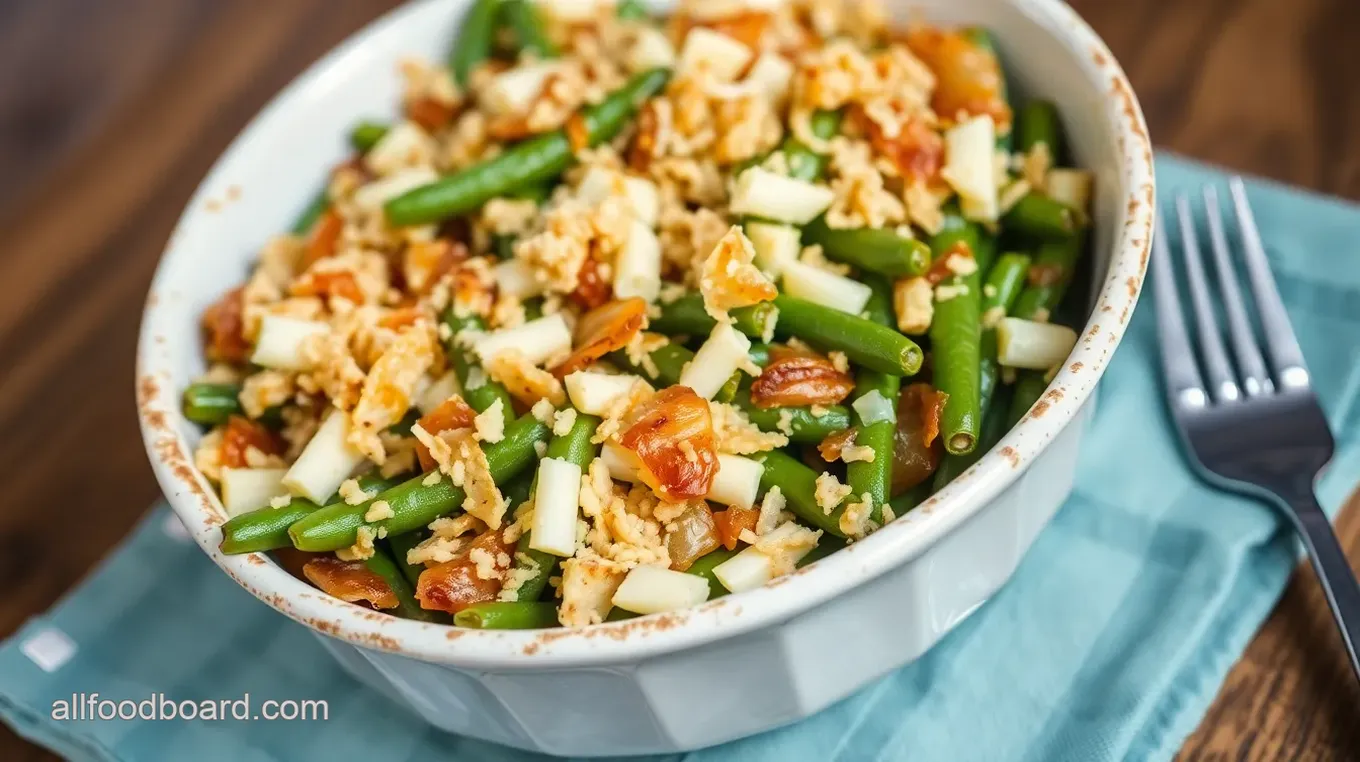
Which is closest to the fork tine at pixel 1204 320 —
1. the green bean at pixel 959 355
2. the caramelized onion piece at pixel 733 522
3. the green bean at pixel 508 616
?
the green bean at pixel 959 355

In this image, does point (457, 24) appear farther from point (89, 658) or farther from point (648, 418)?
point (89, 658)

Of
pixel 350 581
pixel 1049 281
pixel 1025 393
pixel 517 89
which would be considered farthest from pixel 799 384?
pixel 517 89

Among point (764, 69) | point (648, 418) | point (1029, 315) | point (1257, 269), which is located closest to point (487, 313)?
point (648, 418)

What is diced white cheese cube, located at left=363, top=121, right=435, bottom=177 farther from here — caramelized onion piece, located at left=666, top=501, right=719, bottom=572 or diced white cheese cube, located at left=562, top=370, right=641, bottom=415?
caramelized onion piece, located at left=666, top=501, right=719, bottom=572

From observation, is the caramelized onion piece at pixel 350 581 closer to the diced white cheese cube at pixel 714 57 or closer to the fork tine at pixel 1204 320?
the diced white cheese cube at pixel 714 57

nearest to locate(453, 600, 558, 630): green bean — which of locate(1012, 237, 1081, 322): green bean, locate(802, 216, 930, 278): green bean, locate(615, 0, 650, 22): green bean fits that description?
locate(802, 216, 930, 278): green bean
